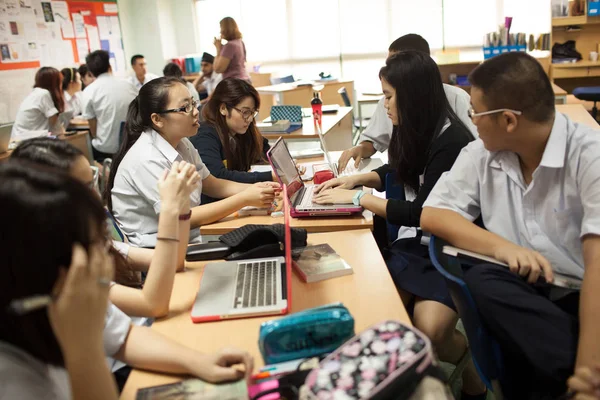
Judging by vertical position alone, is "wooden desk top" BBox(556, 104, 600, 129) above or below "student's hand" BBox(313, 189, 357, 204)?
below

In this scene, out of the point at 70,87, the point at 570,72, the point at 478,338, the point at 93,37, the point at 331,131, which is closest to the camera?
the point at 478,338

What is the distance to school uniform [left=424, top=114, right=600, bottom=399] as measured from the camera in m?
1.26

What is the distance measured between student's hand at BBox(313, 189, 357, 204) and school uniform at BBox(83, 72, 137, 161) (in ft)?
10.7

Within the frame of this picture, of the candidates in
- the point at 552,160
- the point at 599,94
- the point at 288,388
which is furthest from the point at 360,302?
the point at 599,94

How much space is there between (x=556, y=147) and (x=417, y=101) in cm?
75

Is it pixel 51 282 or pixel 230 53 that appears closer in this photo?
pixel 51 282

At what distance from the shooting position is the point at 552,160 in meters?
1.45

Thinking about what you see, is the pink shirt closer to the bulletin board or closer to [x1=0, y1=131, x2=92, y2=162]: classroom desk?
[x1=0, y1=131, x2=92, y2=162]: classroom desk

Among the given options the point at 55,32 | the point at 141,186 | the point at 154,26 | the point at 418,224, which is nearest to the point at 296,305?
the point at 418,224

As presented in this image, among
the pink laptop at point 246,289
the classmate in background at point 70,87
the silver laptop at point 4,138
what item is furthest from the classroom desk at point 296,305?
the classmate in background at point 70,87

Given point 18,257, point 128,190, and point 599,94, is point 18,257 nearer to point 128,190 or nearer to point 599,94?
point 128,190

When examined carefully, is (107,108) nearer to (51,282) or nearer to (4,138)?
(4,138)

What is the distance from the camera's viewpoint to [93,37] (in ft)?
24.3

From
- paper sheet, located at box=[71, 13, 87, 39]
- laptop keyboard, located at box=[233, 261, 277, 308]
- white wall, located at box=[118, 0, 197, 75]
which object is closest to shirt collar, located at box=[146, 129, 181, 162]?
laptop keyboard, located at box=[233, 261, 277, 308]
